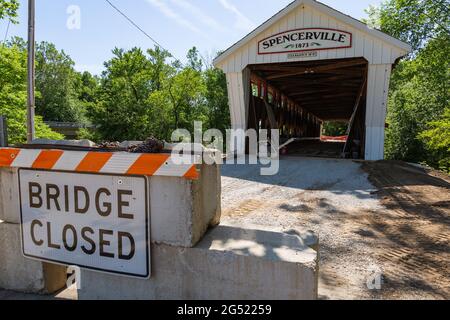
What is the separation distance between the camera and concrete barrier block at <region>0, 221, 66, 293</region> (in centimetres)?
296

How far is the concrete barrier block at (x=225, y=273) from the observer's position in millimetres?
2266

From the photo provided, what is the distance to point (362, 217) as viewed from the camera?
5.80m

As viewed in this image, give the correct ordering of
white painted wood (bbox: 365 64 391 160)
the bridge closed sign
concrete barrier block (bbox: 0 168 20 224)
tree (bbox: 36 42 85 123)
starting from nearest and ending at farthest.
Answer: the bridge closed sign, concrete barrier block (bbox: 0 168 20 224), white painted wood (bbox: 365 64 391 160), tree (bbox: 36 42 85 123)

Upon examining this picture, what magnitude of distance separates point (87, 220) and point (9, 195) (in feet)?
3.07

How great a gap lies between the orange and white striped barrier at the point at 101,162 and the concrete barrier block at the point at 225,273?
63 centimetres

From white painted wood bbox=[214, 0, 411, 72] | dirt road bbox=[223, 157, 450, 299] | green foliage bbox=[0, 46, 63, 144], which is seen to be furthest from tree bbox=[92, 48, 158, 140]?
dirt road bbox=[223, 157, 450, 299]

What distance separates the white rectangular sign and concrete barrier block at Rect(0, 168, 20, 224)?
472 inches

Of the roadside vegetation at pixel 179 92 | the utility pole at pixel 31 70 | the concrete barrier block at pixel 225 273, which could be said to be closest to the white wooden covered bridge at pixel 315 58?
the roadside vegetation at pixel 179 92

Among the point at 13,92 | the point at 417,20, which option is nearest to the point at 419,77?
the point at 417,20

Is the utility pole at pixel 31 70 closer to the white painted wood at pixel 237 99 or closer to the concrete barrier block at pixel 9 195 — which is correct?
the white painted wood at pixel 237 99

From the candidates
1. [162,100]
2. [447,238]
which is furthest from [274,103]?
[162,100]

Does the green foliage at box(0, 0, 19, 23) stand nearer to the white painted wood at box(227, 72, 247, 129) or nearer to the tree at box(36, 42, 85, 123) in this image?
the white painted wood at box(227, 72, 247, 129)

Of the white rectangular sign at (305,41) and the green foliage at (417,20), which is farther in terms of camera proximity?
the green foliage at (417,20)

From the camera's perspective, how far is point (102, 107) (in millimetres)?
36812
